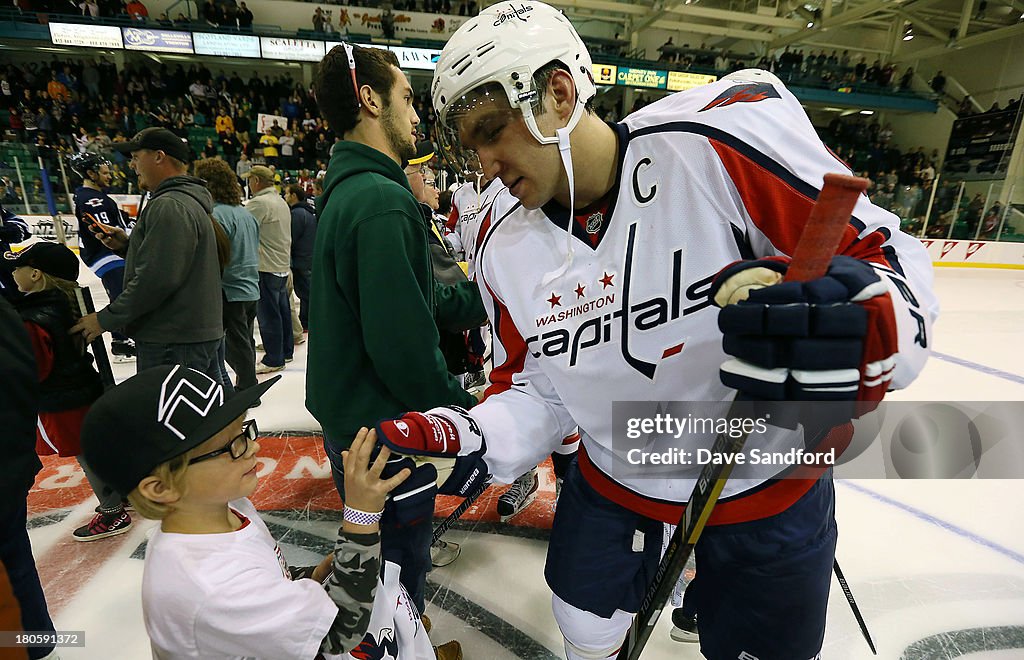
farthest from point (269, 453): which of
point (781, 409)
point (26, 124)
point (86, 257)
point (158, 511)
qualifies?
point (26, 124)

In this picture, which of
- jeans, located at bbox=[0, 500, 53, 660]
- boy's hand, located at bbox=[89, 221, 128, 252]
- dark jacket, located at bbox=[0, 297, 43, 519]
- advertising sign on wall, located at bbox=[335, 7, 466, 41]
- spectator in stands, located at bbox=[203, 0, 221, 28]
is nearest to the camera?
dark jacket, located at bbox=[0, 297, 43, 519]

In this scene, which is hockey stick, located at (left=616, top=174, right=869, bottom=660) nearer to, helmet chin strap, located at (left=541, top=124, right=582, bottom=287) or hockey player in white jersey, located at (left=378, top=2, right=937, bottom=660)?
hockey player in white jersey, located at (left=378, top=2, right=937, bottom=660)

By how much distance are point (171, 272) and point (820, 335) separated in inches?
91.5

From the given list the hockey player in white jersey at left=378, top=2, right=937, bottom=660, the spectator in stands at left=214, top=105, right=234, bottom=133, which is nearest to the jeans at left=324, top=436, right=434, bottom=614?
the hockey player in white jersey at left=378, top=2, right=937, bottom=660

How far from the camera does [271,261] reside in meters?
4.06

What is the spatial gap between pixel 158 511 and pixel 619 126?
44.8 inches

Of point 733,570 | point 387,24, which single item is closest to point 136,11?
point 387,24

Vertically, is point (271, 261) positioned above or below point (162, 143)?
below

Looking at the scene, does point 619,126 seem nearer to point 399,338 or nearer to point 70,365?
point 399,338

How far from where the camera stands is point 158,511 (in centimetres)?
97

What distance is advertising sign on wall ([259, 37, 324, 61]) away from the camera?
13.3m

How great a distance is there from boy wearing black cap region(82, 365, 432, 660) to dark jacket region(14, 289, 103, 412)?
1219mm

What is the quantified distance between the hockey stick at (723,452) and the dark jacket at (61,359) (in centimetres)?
202

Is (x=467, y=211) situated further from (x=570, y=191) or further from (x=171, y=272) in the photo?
(x=570, y=191)
